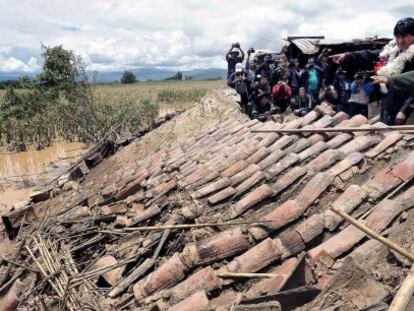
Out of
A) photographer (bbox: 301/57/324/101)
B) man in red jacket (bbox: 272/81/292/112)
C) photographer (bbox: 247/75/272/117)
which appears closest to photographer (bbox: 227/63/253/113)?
photographer (bbox: 247/75/272/117)

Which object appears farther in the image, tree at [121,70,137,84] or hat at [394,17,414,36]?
tree at [121,70,137,84]

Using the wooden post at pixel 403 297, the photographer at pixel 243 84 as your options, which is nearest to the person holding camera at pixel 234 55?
the photographer at pixel 243 84

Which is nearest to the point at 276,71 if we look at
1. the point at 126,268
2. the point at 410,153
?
the point at 410,153

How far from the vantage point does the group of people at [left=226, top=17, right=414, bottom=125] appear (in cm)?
495

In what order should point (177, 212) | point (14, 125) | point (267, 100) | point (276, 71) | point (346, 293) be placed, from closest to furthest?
1. point (346, 293)
2. point (177, 212)
3. point (267, 100)
4. point (276, 71)
5. point (14, 125)

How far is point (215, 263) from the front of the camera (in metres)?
2.88

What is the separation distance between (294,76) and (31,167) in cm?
965

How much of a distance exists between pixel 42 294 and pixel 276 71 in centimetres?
691

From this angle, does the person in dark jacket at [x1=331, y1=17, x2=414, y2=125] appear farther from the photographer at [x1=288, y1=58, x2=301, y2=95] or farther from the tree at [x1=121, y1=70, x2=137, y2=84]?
the tree at [x1=121, y1=70, x2=137, y2=84]

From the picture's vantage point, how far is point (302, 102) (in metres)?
8.19

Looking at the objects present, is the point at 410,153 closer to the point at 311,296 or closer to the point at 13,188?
the point at 311,296

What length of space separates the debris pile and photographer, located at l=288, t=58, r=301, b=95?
3744 mm

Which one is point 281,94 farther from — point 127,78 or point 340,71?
point 127,78

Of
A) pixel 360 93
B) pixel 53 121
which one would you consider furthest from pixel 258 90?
pixel 53 121
